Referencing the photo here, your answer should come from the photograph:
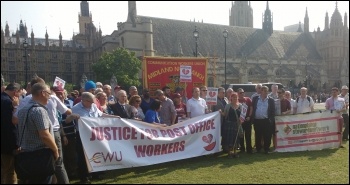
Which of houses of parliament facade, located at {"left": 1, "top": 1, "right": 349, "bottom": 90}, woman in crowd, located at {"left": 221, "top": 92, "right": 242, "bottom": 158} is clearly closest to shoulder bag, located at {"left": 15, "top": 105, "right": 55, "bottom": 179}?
woman in crowd, located at {"left": 221, "top": 92, "right": 242, "bottom": 158}

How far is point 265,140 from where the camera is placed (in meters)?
8.80

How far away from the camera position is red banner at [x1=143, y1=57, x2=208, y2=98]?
12.0 meters

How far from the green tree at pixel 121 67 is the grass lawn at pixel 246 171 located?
4109cm

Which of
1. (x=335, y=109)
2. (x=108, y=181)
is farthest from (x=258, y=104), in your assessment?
(x=108, y=181)

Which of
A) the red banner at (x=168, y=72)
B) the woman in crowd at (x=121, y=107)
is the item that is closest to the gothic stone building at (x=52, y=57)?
the red banner at (x=168, y=72)

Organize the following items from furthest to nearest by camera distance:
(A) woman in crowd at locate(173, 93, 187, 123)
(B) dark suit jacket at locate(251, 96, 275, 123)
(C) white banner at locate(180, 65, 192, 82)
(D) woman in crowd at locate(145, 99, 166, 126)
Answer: (C) white banner at locate(180, 65, 192, 82)
(A) woman in crowd at locate(173, 93, 187, 123)
(B) dark suit jacket at locate(251, 96, 275, 123)
(D) woman in crowd at locate(145, 99, 166, 126)

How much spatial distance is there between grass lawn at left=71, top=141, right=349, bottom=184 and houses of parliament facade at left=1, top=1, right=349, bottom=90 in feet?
153

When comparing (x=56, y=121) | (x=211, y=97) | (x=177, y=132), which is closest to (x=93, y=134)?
(x=56, y=121)

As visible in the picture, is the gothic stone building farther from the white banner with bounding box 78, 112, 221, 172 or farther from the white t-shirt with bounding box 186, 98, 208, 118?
the white banner with bounding box 78, 112, 221, 172

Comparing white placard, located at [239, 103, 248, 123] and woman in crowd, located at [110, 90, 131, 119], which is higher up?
woman in crowd, located at [110, 90, 131, 119]

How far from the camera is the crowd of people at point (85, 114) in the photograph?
432 cm

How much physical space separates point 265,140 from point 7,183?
263 inches

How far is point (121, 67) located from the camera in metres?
48.4

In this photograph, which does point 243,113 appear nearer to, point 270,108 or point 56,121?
point 270,108
